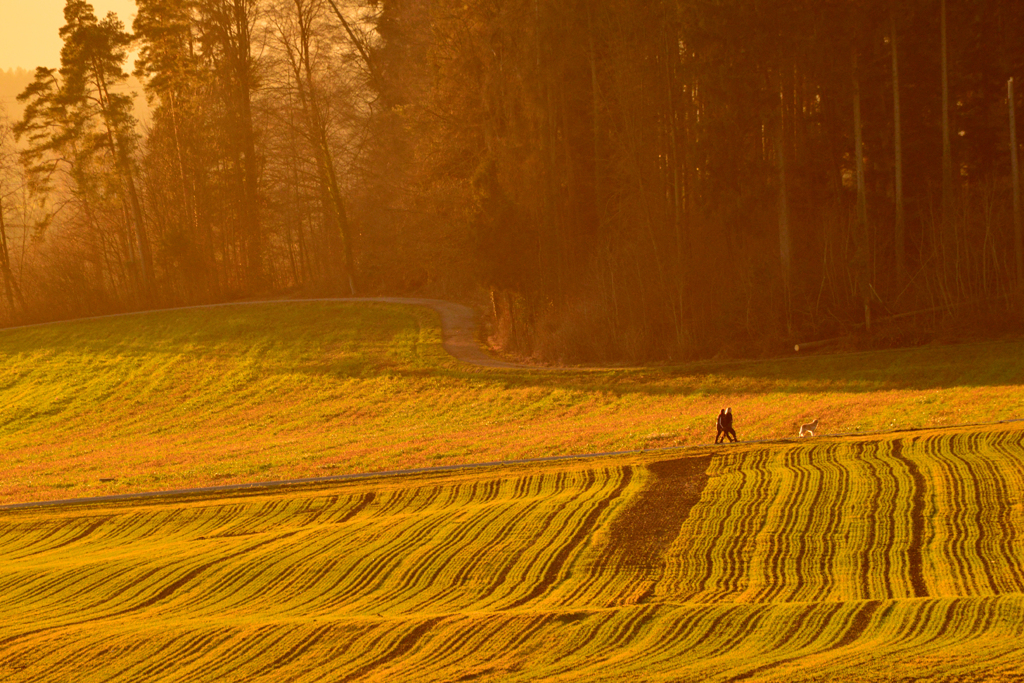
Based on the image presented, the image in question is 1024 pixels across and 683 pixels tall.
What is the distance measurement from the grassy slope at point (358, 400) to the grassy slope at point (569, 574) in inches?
147

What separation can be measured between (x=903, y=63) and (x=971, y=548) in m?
23.4

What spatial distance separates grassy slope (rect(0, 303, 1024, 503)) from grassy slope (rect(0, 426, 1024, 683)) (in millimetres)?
3726

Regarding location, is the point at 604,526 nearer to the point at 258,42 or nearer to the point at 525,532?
the point at 525,532

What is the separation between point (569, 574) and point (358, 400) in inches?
780

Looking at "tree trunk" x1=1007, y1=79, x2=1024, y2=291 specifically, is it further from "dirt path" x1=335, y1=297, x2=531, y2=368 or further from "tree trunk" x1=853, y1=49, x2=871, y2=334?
"dirt path" x1=335, y1=297, x2=531, y2=368

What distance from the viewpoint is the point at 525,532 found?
27.2ft

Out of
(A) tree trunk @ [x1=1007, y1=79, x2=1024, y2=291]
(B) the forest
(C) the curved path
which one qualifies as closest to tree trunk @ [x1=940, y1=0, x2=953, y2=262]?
(B) the forest

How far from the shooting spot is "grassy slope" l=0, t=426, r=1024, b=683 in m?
5.07

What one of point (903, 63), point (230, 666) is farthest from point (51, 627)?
point (903, 63)

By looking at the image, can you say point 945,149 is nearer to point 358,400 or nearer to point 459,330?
point 459,330

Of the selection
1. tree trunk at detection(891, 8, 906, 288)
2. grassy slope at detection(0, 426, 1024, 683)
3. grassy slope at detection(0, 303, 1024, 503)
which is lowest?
grassy slope at detection(0, 303, 1024, 503)

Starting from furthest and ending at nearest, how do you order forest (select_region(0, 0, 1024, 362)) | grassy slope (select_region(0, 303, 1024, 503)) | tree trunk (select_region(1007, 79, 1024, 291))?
forest (select_region(0, 0, 1024, 362)) < tree trunk (select_region(1007, 79, 1024, 291)) < grassy slope (select_region(0, 303, 1024, 503))

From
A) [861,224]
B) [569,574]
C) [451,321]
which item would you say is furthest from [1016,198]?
[569,574]

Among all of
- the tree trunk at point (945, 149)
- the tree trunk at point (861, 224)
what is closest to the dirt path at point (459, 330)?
the tree trunk at point (861, 224)
